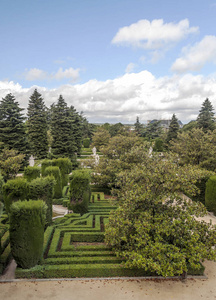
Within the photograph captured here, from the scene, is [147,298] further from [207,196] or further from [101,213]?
[207,196]

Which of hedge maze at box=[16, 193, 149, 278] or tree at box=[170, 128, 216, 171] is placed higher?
tree at box=[170, 128, 216, 171]

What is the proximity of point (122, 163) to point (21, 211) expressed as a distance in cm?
1066

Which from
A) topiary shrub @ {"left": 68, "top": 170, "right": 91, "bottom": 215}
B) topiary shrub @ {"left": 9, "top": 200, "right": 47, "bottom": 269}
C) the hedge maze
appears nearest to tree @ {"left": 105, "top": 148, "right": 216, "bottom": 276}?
the hedge maze

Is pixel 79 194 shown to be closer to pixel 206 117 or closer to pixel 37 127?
pixel 37 127

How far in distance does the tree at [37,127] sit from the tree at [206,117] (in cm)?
2983

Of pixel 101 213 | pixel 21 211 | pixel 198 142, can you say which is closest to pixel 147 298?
pixel 21 211

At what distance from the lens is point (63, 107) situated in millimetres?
33000

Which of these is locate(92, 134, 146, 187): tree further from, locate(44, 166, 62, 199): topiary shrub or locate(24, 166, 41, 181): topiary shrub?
locate(24, 166, 41, 181): topiary shrub

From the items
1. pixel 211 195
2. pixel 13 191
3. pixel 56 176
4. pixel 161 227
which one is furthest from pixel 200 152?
pixel 13 191

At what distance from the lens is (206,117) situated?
1512 inches

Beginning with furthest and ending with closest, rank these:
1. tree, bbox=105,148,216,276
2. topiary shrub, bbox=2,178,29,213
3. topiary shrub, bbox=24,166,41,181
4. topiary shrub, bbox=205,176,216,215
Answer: topiary shrub, bbox=24,166,41,181 → topiary shrub, bbox=205,176,216,215 → topiary shrub, bbox=2,178,29,213 → tree, bbox=105,148,216,276

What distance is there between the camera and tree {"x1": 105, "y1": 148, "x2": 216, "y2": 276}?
739cm

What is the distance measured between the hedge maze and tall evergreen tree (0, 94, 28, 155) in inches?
768

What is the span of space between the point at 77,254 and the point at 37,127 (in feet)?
98.1
